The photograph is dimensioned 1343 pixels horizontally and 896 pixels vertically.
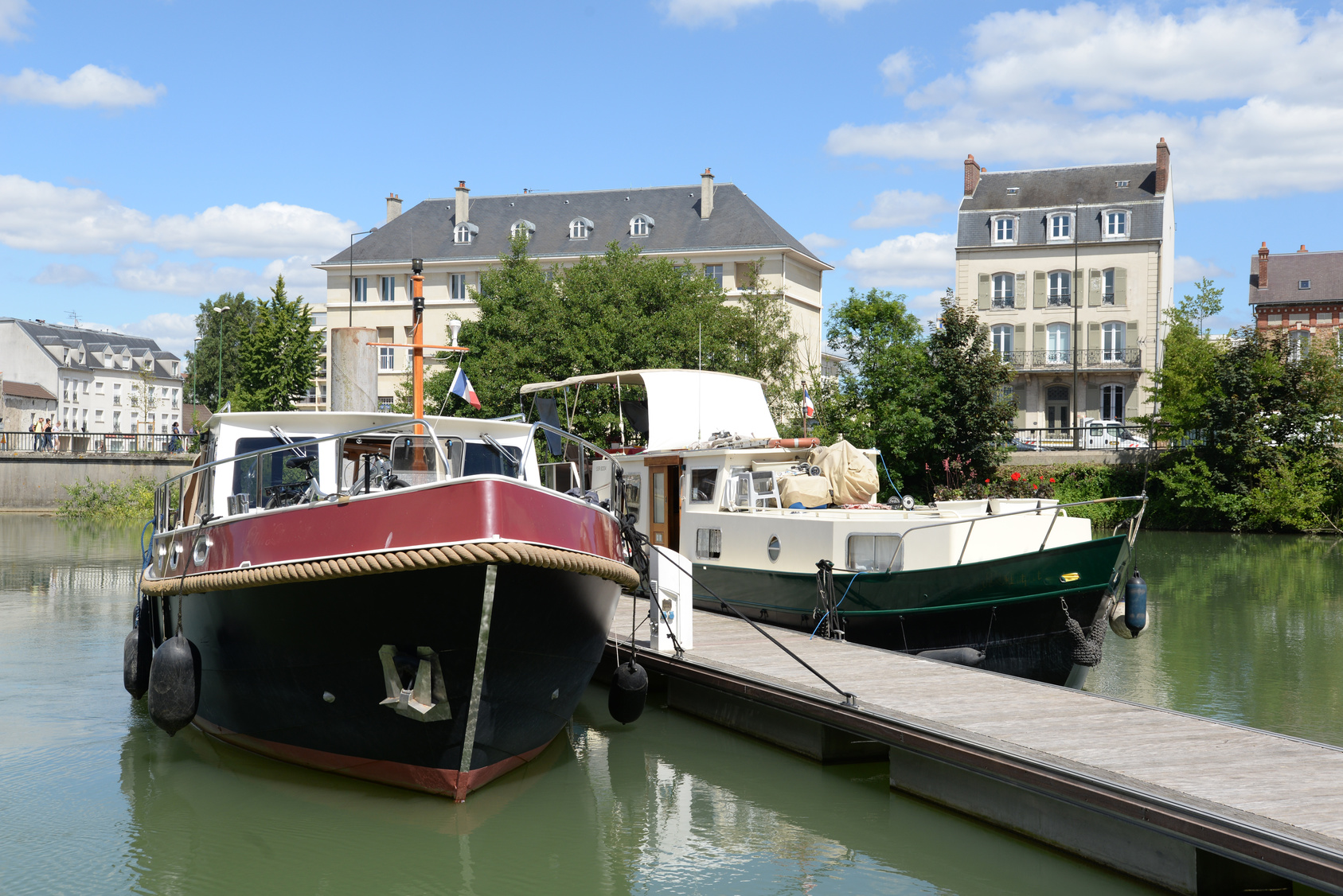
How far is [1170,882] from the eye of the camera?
7344mm

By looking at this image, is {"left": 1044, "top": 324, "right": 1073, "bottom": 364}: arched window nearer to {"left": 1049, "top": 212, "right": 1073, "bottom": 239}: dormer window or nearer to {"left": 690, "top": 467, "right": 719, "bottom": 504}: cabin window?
{"left": 1049, "top": 212, "right": 1073, "bottom": 239}: dormer window

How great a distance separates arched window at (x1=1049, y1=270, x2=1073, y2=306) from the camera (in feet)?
178

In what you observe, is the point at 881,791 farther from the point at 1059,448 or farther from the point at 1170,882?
the point at 1059,448

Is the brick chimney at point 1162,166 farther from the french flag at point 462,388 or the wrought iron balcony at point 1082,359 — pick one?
the french flag at point 462,388

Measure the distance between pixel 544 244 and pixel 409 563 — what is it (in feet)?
175

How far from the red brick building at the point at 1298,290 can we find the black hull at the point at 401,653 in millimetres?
61428

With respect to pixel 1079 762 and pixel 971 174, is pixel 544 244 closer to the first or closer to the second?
pixel 971 174

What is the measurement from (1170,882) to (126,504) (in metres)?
47.5

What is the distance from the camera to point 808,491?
50.9ft

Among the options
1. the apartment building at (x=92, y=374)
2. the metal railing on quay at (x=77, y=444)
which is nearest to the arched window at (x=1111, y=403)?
the metal railing on quay at (x=77, y=444)

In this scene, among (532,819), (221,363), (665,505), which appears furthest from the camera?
(221,363)

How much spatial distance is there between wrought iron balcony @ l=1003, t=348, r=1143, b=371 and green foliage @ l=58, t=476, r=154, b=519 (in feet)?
123

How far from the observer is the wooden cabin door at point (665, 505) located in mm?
16984

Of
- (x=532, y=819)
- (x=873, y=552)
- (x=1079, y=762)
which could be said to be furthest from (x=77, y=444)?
(x=1079, y=762)
